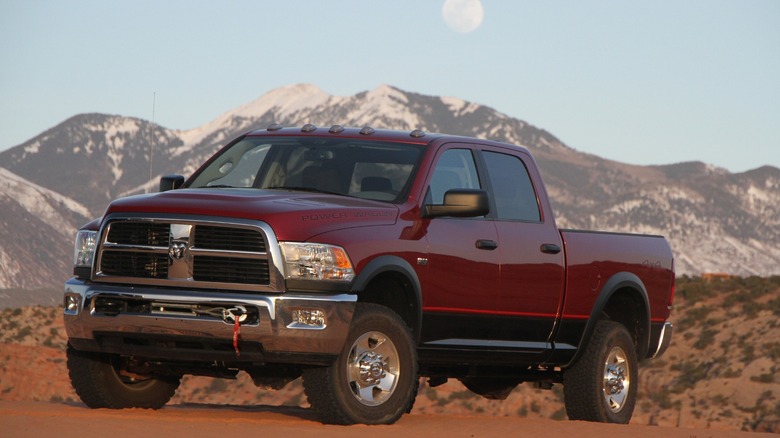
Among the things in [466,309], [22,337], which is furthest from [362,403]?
[22,337]

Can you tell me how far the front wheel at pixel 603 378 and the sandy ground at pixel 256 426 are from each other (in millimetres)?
949

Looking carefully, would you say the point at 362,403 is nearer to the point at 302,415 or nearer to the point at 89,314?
the point at 302,415

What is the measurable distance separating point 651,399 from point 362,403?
40.4 metres

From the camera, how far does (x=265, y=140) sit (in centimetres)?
1104

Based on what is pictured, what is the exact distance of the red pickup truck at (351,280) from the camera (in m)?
8.84

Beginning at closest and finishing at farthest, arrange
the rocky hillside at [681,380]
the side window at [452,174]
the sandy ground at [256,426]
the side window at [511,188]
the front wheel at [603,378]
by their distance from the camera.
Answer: the sandy ground at [256,426], the side window at [452,174], the side window at [511,188], the front wheel at [603,378], the rocky hillside at [681,380]

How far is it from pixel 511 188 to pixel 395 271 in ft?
6.80

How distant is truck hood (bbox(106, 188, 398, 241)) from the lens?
29.2 ft

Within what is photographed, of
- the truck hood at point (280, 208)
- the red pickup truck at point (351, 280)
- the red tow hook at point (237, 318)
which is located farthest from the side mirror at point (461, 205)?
the red tow hook at point (237, 318)

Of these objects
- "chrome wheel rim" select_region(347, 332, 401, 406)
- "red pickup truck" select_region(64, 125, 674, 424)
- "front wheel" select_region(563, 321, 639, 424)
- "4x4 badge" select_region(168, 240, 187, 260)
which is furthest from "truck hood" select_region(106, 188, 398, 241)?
"front wheel" select_region(563, 321, 639, 424)

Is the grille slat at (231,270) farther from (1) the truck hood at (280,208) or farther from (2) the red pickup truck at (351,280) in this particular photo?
(1) the truck hood at (280,208)

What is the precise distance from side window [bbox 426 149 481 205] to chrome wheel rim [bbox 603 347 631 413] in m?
2.44

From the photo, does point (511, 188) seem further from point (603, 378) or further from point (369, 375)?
point (369, 375)

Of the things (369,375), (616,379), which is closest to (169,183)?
(369,375)
